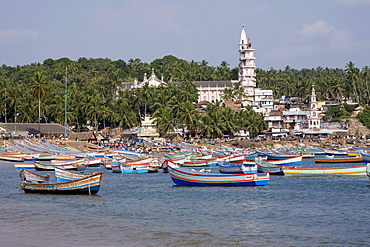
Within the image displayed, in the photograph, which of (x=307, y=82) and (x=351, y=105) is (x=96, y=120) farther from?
(x=307, y=82)

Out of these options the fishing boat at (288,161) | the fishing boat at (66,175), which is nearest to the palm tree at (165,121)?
the fishing boat at (288,161)

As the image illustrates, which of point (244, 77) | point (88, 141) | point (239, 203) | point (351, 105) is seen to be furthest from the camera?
point (244, 77)

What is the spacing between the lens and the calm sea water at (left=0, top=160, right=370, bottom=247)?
31.4 metres

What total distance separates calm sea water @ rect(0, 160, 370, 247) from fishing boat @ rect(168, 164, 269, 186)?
62cm

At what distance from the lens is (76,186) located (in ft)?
154

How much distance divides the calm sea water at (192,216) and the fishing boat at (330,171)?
194 inches

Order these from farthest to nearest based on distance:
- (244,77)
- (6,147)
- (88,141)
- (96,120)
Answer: (244,77) → (96,120) → (88,141) → (6,147)

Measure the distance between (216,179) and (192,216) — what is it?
47.1 ft

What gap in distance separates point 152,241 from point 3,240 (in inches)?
315

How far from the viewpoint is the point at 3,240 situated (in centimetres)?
3020

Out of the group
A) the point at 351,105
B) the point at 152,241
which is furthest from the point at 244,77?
the point at 152,241

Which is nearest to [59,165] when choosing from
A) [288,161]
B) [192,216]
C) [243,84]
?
[288,161]

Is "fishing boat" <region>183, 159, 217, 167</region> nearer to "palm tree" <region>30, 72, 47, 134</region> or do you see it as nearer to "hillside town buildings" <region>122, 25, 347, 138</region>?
"palm tree" <region>30, 72, 47, 134</region>

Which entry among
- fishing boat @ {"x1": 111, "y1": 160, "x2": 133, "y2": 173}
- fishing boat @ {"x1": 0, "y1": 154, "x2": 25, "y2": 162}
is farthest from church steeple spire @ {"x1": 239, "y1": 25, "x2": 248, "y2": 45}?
fishing boat @ {"x1": 111, "y1": 160, "x2": 133, "y2": 173}
